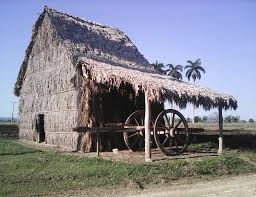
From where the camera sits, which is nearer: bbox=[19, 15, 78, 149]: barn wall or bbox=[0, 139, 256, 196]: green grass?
bbox=[0, 139, 256, 196]: green grass

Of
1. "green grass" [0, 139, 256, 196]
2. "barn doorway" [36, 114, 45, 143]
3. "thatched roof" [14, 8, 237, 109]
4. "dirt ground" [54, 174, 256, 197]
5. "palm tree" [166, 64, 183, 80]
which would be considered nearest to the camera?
"dirt ground" [54, 174, 256, 197]

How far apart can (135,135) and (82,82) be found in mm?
3564

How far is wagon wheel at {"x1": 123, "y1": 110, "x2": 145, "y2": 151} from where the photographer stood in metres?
16.9

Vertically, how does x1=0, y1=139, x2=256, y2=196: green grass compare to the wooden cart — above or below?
below

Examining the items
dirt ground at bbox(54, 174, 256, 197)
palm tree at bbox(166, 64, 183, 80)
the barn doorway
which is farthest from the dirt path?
palm tree at bbox(166, 64, 183, 80)

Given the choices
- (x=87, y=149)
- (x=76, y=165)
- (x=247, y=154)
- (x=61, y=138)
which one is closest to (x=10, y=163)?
(x=76, y=165)

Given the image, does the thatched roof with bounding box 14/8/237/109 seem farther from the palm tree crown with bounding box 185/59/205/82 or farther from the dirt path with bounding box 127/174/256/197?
the palm tree crown with bounding box 185/59/205/82

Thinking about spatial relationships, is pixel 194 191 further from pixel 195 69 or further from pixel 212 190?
pixel 195 69

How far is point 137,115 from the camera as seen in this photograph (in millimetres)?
17500

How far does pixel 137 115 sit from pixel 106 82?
10.2ft

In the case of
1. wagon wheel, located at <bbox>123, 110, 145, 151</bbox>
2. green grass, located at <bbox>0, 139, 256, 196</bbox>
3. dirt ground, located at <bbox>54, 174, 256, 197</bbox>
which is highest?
wagon wheel, located at <bbox>123, 110, 145, 151</bbox>

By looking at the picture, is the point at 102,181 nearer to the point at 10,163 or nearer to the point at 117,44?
the point at 10,163

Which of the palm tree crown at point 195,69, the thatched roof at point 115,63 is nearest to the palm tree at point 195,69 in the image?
the palm tree crown at point 195,69

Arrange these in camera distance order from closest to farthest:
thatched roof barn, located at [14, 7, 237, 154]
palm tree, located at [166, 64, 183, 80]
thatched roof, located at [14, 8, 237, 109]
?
thatched roof, located at [14, 8, 237, 109] → thatched roof barn, located at [14, 7, 237, 154] → palm tree, located at [166, 64, 183, 80]
